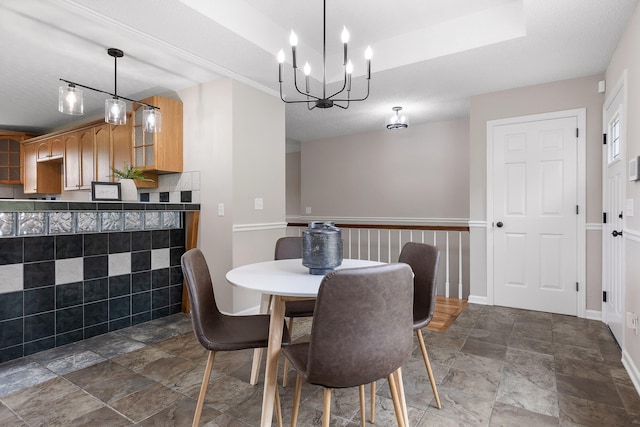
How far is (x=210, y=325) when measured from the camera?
1.74 metres

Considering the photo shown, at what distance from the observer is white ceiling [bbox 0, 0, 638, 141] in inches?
91.5

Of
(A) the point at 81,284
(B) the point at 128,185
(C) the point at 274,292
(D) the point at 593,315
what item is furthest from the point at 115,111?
(D) the point at 593,315

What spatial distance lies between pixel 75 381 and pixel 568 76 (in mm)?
4669

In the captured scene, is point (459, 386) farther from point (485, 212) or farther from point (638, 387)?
point (485, 212)

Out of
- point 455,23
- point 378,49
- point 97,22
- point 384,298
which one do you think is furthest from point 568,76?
point 97,22

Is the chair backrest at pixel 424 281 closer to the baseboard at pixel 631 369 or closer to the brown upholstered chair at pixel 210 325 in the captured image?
the brown upholstered chair at pixel 210 325

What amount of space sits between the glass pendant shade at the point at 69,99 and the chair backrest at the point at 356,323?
103 inches

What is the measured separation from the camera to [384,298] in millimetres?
1204

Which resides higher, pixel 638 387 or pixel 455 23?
pixel 455 23

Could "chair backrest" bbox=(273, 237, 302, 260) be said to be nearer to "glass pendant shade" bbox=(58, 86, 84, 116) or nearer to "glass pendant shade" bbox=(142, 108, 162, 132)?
"glass pendant shade" bbox=(142, 108, 162, 132)

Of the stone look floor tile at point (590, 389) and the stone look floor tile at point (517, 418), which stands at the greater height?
the stone look floor tile at point (590, 389)

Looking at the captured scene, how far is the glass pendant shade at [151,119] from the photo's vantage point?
3182 mm

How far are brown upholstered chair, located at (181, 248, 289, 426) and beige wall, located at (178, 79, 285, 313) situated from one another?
1.51 metres

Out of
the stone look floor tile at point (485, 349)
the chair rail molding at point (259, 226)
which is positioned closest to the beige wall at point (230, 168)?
the chair rail molding at point (259, 226)
